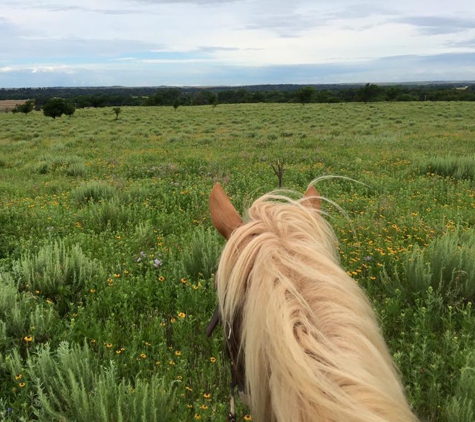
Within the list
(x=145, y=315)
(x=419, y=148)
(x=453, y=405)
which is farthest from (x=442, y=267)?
(x=419, y=148)

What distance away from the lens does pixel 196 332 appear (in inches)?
129

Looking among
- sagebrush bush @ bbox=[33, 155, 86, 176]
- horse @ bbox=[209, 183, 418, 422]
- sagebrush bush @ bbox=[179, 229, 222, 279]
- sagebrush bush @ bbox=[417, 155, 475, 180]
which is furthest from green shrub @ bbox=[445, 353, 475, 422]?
sagebrush bush @ bbox=[33, 155, 86, 176]

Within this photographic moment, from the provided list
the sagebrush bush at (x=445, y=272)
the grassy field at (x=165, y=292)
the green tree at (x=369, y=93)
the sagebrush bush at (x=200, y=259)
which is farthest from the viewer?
the green tree at (x=369, y=93)

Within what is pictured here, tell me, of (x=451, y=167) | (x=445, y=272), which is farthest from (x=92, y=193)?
(x=451, y=167)

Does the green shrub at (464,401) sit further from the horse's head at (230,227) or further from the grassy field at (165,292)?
the horse's head at (230,227)

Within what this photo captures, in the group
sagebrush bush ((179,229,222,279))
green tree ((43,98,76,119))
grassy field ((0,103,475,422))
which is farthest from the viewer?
green tree ((43,98,76,119))

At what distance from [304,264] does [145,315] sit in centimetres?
252

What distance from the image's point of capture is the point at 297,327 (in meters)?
1.08

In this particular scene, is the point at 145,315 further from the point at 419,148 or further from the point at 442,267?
the point at 419,148

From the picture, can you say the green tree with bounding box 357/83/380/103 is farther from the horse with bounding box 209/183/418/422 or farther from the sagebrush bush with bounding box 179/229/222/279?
the horse with bounding box 209/183/418/422

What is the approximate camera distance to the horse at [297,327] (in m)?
0.97

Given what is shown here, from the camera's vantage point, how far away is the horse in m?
0.97

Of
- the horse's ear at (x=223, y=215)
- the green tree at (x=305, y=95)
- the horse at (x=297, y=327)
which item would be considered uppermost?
the green tree at (x=305, y=95)

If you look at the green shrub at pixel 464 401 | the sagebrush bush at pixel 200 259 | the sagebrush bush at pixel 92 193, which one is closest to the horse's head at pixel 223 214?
the green shrub at pixel 464 401
